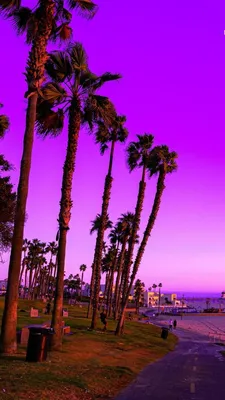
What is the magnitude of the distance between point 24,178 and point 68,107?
22.4ft

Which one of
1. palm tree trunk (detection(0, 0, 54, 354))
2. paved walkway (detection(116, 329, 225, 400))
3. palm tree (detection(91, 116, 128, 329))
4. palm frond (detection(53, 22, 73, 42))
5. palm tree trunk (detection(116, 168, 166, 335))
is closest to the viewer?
paved walkway (detection(116, 329, 225, 400))

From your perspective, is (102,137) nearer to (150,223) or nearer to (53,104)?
(150,223)

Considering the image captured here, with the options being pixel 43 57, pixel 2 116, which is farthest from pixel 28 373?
pixel 2 116

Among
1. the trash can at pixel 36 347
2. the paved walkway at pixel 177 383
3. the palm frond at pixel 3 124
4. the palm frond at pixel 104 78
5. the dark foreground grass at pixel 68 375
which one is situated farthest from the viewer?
the palm frond at pixel 3 124

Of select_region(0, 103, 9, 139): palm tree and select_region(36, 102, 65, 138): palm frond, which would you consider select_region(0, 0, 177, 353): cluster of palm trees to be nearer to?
select_region(36, 102, 65, 138): palm frond

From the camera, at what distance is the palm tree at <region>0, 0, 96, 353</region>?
1468 centimetres

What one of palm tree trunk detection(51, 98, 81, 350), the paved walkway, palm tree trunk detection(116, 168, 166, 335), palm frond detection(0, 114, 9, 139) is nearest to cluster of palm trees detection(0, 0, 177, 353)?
palm tree trunk detection(51, 98, 81, 350)

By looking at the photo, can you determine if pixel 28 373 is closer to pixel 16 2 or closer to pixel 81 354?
pixel 81 354

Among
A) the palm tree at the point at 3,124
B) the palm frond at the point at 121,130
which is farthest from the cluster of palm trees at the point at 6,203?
the palm frond at the point at 121,130

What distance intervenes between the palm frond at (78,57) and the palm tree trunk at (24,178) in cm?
295

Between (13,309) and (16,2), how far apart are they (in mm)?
12134

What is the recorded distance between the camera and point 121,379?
1510cm

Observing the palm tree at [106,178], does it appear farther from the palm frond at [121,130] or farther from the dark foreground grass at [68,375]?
the dark foreground grass at [68,375]

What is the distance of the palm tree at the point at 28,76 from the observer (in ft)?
48.2
